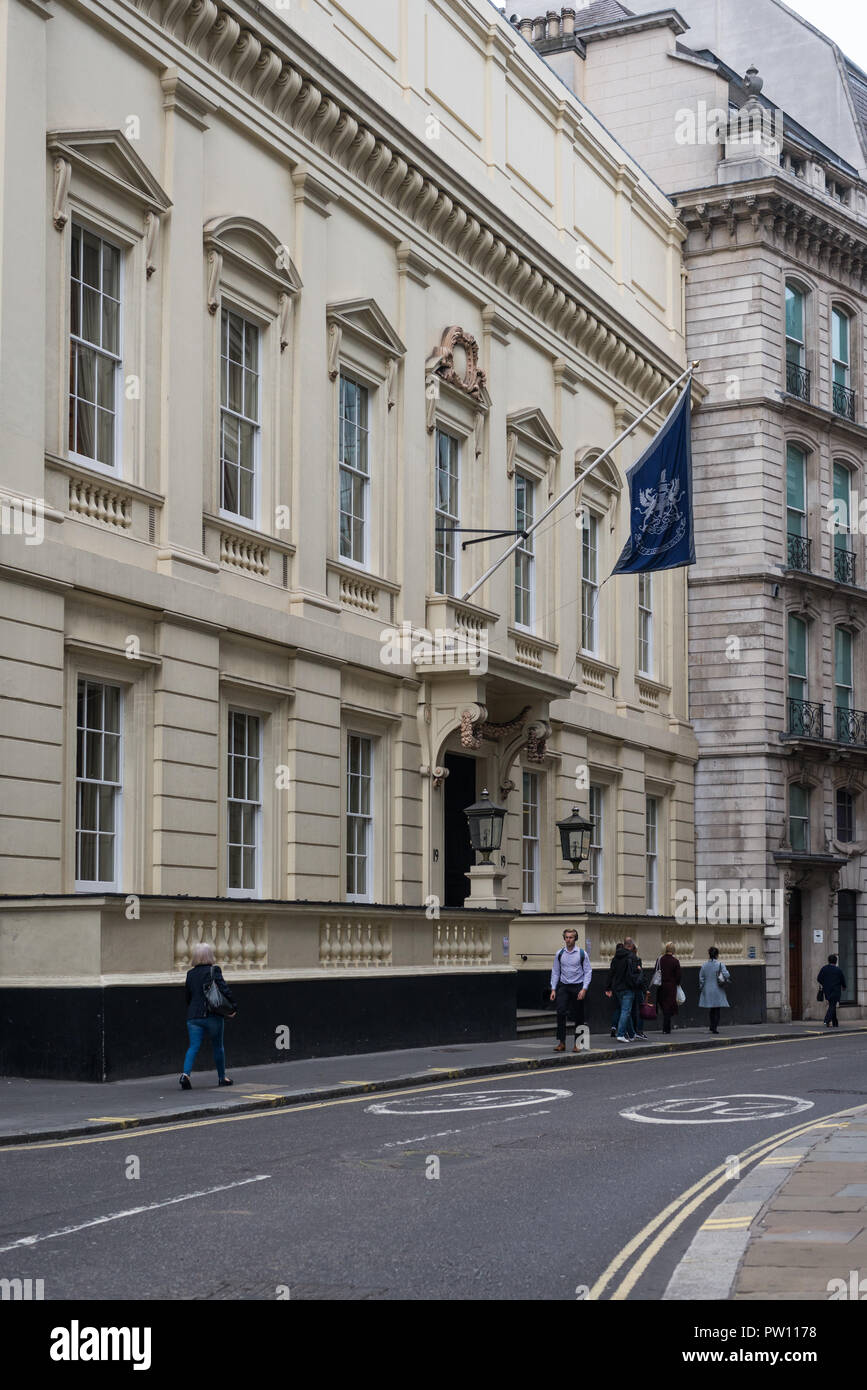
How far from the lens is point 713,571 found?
40.8 metres

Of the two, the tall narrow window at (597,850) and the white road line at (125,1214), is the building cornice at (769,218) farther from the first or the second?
the white road line at (125,1214)

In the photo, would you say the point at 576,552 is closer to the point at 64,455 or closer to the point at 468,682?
the point at 468,682

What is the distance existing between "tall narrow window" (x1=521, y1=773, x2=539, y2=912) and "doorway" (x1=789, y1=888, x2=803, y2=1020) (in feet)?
35.3

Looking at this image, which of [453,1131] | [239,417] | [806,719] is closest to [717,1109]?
[453,1131]

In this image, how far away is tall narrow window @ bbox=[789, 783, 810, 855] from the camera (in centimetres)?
4138

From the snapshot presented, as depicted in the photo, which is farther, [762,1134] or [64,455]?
[64,455]

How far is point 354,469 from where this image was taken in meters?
26.3

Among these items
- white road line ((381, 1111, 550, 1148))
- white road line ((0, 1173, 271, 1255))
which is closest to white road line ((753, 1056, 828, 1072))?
white road line ((381, 1111, 550, 1148))

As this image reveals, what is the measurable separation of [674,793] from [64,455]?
22.0 metres

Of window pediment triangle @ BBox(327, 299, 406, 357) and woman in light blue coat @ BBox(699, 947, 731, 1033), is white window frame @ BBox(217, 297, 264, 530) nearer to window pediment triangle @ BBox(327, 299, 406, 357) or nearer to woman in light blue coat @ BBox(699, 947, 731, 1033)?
window pediment triangle @ BBox(327, 299, 406, 357)

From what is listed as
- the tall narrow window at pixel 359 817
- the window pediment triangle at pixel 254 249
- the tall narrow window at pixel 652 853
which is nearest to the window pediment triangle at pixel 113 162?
the window pediment triangle at pixel 254 249

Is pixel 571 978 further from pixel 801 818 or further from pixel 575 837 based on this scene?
pixel 801 818

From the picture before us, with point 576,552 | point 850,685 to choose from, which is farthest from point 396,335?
point 850,685

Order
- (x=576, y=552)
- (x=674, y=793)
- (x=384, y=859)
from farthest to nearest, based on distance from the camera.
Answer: (x=674, y=793)
(x=576, y=552)
(x=384, y=859)
